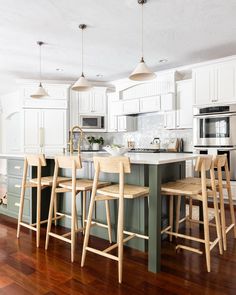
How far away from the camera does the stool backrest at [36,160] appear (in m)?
2.77

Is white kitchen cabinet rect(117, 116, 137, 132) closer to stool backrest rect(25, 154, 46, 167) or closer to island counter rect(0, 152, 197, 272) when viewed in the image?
island counter rect(0, 152, 197, 272)

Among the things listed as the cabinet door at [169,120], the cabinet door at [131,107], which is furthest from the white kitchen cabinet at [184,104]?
the cabinet door at [131,107]

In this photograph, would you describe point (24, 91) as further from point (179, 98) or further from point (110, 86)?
point (179, 98)

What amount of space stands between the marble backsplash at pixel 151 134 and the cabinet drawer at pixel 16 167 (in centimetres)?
332

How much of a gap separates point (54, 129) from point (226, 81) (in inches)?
151

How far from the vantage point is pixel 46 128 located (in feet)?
19.5

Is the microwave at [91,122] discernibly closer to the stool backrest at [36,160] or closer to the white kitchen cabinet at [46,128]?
the white kitchen cabinet at [46,128]

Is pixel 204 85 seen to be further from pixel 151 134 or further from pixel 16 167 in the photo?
pixel 16 167

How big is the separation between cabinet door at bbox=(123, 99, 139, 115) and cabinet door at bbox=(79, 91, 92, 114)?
94 centimetres

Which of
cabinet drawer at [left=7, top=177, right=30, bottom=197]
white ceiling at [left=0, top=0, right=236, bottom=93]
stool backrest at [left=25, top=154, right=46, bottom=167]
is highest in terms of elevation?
white ceiling at [left=0, top=0, right=236, bottom=93]

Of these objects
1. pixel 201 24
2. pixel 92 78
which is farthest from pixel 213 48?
pixel 92 78

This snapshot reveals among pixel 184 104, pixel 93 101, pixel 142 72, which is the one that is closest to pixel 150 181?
pixel 142 72

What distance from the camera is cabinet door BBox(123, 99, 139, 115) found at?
228 inches

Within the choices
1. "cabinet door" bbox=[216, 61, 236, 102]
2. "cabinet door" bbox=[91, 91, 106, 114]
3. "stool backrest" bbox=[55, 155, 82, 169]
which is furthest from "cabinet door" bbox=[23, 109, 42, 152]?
"cabinet door" bbox=[216, 61, 236, 102]
